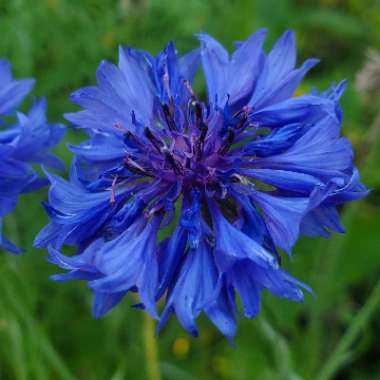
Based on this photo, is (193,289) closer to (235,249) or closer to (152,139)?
(235,249)

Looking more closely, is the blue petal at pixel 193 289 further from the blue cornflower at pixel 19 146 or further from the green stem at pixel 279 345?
the blue cornflower at pixel 19 146

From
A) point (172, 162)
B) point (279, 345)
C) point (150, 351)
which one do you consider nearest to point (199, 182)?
point (172, 162)

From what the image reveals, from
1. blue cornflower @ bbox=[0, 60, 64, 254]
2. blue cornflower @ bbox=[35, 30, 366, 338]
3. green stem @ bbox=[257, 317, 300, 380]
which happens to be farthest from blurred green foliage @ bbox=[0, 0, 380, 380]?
blue cornflower @ bbox=[35, 30, 366, 338]

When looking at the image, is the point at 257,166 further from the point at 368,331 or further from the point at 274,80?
the point at 368,331

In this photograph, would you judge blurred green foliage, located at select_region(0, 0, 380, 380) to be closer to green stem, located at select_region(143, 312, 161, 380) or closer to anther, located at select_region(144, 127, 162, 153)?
green stem, located at select_region(143, 312, 161, 380)

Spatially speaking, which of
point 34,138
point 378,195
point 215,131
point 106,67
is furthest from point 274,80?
point 378,195
